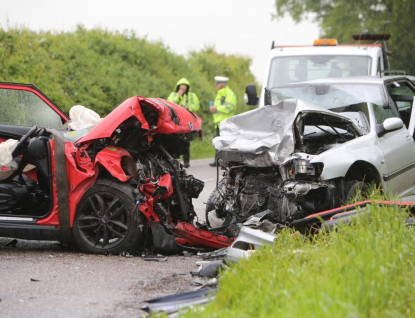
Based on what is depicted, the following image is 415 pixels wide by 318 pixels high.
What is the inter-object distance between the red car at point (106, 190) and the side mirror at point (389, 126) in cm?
263

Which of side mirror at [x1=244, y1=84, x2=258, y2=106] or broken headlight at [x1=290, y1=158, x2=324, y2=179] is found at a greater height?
side mirror at [x1=244, y1=84, x2=258, y2=106]

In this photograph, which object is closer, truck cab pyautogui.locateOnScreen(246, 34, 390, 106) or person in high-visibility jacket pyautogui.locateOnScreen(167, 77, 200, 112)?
truck cab pyautogui.locateOnScreen(246, 34, 390, 106)

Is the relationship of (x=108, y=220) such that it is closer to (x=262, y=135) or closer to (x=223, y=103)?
(x=262, y=135)

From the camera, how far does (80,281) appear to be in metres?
6.09

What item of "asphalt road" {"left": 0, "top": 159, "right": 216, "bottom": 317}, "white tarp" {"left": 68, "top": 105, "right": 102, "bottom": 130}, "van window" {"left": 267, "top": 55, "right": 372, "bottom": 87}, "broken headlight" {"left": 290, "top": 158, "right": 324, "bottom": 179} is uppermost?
"van window" {"left": 267, "top": 55, "right": 372, "bottom": 87}

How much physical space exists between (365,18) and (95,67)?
1659 cm

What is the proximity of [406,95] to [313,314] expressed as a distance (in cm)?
756

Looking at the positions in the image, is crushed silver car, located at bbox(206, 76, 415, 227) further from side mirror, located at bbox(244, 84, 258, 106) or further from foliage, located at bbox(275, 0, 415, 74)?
foliage, located at bbox(275, 0, 415, 74)

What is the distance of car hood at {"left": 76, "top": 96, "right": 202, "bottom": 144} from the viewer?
720cm

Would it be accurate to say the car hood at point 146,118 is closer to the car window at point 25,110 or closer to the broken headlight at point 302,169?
the broken headlight at point 302,169

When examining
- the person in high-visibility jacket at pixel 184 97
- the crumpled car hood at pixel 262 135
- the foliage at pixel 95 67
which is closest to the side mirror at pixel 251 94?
the crumpled car hood at pixel 262 135

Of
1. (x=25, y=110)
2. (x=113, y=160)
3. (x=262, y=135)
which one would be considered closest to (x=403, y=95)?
(x=262, y=135)

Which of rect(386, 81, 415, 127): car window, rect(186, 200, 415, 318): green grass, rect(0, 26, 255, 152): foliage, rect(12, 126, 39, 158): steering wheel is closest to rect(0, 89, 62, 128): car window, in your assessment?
rect(12, 126, 39, 158): steering wheel

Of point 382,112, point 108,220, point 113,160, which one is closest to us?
point 108,220
